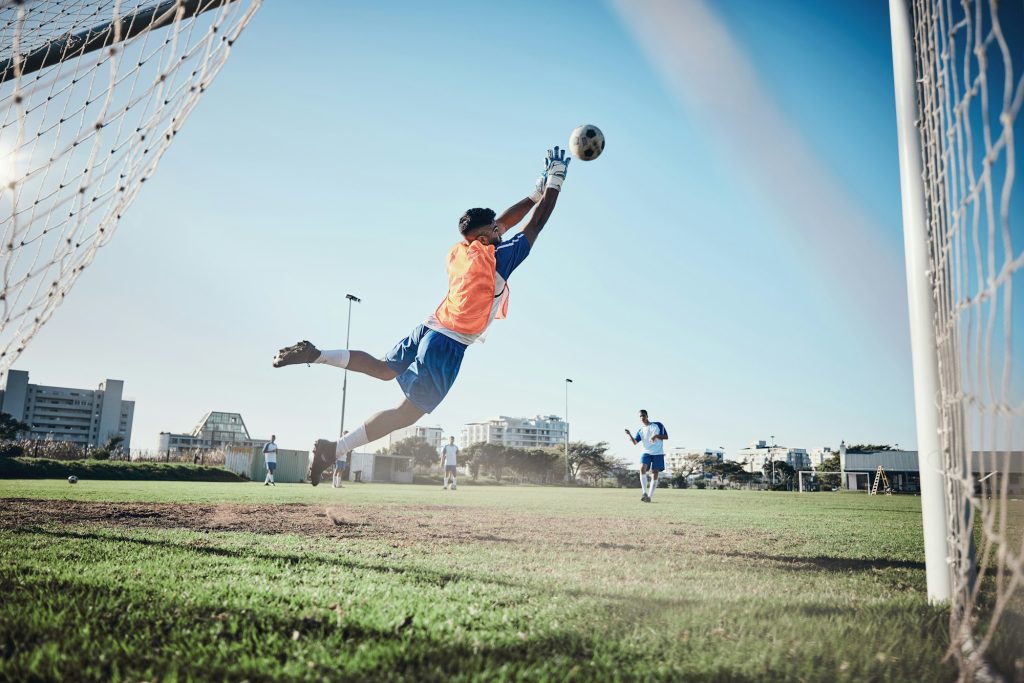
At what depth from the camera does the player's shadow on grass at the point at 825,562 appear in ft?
15.3

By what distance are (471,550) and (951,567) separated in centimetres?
348

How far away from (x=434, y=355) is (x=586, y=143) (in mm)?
3306

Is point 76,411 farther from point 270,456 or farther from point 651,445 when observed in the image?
point 651,445

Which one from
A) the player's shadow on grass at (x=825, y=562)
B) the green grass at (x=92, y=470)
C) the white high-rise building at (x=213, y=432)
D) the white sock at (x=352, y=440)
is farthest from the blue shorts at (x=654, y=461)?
the white high-rise building at (x=213, y=432)

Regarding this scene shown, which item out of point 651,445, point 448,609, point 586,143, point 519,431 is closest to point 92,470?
point 651,445

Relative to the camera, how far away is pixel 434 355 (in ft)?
16.8

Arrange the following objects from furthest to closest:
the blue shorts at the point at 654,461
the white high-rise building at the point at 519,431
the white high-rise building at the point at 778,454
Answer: the white high-rise building at the point at 519,431 < the white high-rise building at the point at 778,454 < the blue shorts at the point at 654,461

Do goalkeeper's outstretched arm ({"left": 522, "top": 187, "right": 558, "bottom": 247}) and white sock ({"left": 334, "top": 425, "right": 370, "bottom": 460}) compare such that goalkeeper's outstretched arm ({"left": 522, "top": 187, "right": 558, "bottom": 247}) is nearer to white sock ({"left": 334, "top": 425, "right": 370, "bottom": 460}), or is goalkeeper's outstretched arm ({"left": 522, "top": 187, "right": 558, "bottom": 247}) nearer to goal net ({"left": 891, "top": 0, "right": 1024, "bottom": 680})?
white sock ({"left": 334, "top": 425, "right": 370, "bottom": 460})

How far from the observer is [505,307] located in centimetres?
570

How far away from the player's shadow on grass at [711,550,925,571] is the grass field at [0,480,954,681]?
0.13 ft

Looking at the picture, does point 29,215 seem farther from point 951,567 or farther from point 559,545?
point 951,567

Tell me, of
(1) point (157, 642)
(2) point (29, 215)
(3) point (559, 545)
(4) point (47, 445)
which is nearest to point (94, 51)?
(2) point (29, 215)

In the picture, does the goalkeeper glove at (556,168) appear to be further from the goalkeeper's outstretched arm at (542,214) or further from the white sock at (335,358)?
the white sock at (335,358)

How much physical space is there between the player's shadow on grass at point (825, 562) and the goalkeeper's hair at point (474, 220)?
3.73 meters
